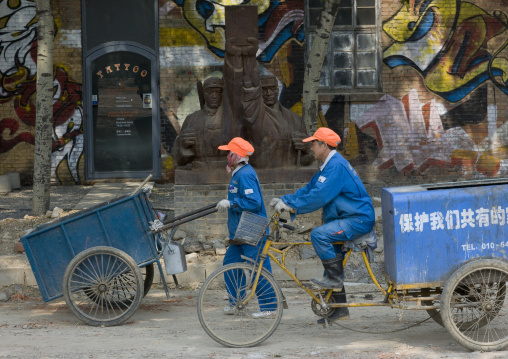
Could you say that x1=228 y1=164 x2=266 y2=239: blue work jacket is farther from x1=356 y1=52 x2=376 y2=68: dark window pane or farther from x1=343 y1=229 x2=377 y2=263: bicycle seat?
x1=356 y1=52 x2=376 y2=68: dark window pane

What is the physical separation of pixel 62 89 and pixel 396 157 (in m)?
7.09

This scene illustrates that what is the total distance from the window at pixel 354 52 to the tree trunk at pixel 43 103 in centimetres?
663

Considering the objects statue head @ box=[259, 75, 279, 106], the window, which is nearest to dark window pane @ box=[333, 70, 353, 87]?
the window

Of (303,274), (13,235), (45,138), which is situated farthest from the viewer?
(45,138)

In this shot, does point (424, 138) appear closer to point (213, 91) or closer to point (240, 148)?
point (213, 91)

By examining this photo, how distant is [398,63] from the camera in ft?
51.6

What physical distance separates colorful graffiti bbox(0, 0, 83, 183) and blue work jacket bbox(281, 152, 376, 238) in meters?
10.1

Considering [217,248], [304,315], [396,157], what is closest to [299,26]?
[396,157]

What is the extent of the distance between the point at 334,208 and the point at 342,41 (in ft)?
33.8

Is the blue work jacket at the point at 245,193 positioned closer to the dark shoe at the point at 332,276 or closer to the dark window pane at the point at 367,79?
the dark shoe at the point at 332,276

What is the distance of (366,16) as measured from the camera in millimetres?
15844

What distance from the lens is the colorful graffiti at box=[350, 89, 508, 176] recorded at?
15719 millimetres

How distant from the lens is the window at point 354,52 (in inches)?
623

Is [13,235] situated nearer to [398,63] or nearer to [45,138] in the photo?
[45,138]
